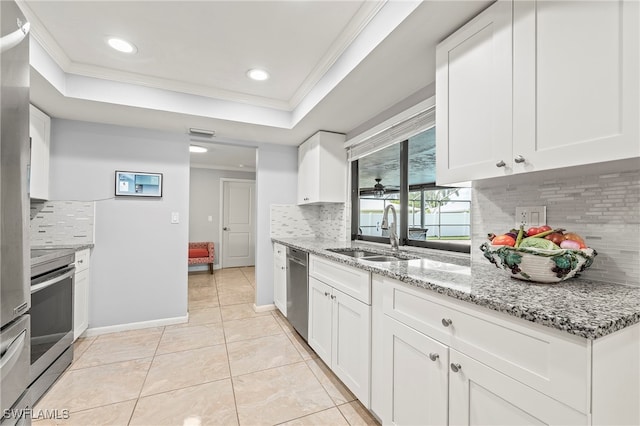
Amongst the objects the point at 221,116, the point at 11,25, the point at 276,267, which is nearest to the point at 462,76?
the point at 11,25

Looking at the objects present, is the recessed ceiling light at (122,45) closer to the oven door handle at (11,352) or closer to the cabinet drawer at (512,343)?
the oven door handle at (11,352)

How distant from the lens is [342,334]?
1.82 metres

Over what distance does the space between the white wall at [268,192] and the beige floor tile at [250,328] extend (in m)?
0.34

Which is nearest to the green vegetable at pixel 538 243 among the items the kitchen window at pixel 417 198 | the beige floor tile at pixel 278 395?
the kitchen window at pixel 417 198

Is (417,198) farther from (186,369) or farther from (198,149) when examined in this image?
(198,149)

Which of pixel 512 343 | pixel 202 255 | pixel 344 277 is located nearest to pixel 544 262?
pixel 512 343

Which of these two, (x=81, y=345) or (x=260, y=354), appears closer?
(x=260, y=354)

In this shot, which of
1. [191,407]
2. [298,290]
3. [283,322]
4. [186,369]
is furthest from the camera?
[283,322]

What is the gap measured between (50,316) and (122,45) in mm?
1910

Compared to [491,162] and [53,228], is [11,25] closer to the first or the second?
[491,162]

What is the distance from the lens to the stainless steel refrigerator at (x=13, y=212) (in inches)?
30.0

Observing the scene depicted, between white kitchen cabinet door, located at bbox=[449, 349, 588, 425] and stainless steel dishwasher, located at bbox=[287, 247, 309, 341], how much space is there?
147 centimetres

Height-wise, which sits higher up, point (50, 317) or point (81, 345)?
point (50, 317)

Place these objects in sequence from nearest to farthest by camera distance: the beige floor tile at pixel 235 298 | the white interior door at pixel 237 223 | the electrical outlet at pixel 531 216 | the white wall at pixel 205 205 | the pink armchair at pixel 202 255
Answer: the electrical outlet at pixel 531 216, the beige floor tile at pixel 235 298, the pink armchair at pixel 202 255, the white wall at pixel 205 205, the white interior door at pixel 237 223
